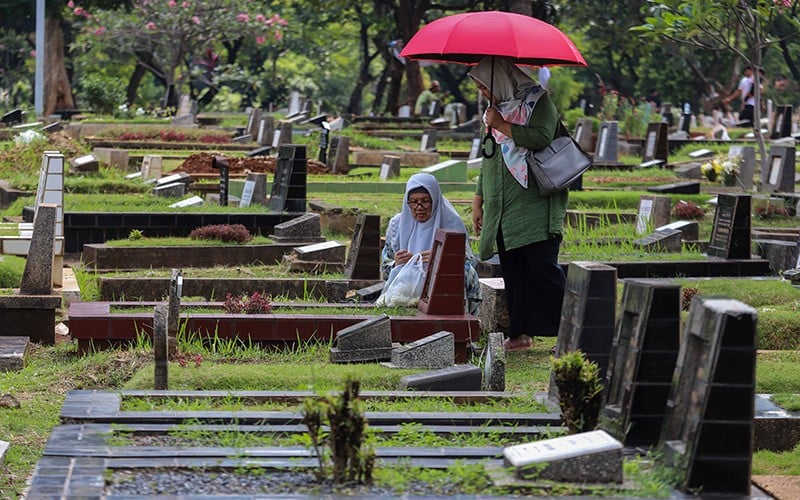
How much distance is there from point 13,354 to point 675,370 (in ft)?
17.5

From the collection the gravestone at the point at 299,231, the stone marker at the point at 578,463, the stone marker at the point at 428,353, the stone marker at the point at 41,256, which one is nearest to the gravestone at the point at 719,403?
the stone marker at the point at 578,463

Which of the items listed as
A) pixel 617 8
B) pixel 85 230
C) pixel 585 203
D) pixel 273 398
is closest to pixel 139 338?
pixel 273 398

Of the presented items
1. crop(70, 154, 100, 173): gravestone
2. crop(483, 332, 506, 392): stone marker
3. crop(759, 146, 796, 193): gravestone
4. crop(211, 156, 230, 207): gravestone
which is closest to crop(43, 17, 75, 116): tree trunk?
crop(70, 154, 100, 173): gravestone

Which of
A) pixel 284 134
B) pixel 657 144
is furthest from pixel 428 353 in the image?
pixel 657 144

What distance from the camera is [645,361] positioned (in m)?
6.29

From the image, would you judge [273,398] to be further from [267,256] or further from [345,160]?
→ [345,160]

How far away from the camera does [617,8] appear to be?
4919 cm

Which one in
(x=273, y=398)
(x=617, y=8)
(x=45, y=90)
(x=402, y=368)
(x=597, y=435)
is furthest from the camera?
(x=617, y=8)

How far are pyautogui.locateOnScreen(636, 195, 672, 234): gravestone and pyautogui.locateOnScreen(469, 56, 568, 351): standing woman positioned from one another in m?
5.81

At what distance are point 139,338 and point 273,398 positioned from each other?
8.98ft

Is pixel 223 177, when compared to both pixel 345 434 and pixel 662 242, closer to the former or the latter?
pixel 662 242

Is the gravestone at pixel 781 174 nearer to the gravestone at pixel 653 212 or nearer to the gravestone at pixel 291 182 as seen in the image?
the gravestone at pixel 653 212

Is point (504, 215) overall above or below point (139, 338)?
above

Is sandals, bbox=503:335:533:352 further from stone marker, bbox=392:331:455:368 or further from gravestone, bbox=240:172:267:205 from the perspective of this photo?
gravestone, bbox=240:172:267:205
